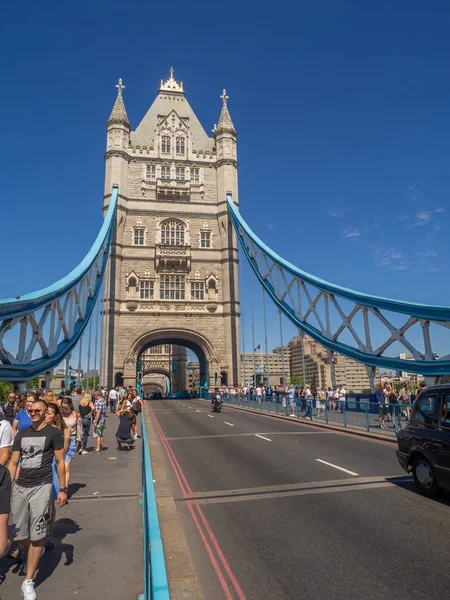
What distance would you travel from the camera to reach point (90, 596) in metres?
4.07

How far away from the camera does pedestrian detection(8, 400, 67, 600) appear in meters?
4.16

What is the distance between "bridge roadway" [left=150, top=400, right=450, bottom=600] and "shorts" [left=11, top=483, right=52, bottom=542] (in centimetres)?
172

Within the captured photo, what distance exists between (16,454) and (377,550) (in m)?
4.17

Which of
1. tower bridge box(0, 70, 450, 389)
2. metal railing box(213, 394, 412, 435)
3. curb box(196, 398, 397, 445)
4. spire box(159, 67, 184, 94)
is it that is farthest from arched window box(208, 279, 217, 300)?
spire box(159, 67, 184, 94)

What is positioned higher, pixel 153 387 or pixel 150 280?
pixel 150 280

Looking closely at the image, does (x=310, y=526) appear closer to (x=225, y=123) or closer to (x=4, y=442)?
(x=4, y=442)

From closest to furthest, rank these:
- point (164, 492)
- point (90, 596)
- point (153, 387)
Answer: point (90, 596) < point (164, 492) < point (153, 387)

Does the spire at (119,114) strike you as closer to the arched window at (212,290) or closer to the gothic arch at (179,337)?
the arched window at (212,290)

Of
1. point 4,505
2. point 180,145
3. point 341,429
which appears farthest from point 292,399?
point 180,145

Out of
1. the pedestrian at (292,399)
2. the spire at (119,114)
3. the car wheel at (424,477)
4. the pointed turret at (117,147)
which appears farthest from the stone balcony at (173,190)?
the car wheel at (424,477)

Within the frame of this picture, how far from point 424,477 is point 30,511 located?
6.16 m

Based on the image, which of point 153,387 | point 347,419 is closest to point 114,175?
point 347,419

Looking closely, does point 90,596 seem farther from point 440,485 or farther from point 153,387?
point 153,387

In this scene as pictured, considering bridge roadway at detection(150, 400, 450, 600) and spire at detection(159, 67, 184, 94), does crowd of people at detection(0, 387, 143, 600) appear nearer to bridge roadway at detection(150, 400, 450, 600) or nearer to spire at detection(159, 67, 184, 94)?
bridge roadway at detection(150, 400, 450, 600)
